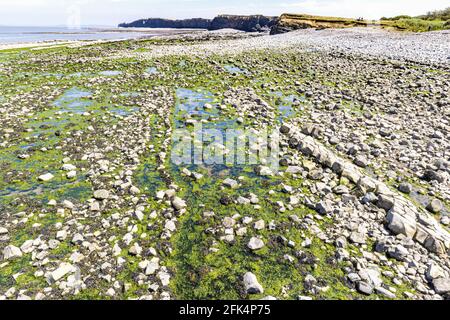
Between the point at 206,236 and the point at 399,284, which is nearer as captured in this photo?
the point at 399,284

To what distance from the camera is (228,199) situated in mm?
7676

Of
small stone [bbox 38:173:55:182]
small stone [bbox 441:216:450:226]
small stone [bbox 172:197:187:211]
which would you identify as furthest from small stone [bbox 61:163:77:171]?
small stone [bbox 441:216:450:226]

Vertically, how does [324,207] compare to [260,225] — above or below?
above

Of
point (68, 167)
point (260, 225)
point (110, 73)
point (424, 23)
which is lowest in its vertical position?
point (260, 225)

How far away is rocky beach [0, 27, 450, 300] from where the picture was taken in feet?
17.3

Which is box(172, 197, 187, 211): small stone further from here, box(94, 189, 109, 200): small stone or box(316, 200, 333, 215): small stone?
box(316, 200, 333, 215): small stone

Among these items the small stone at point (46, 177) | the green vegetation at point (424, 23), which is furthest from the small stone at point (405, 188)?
the green vegetation at point (424, 23)

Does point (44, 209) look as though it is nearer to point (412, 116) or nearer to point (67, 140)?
point (67, 140)

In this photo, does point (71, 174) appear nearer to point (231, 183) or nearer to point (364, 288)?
point (231, 183)

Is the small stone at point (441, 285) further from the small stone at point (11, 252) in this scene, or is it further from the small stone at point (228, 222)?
the small stone at point (11, 252)

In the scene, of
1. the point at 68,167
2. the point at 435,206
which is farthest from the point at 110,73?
the point at 435,206
